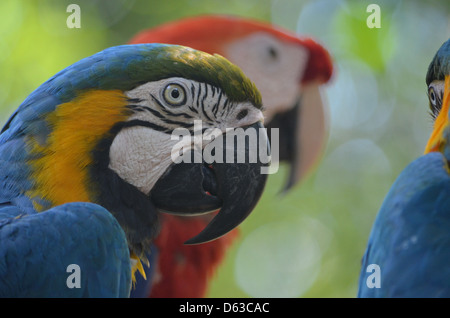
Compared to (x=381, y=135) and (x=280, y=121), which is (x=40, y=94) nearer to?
(x=280, y=121)

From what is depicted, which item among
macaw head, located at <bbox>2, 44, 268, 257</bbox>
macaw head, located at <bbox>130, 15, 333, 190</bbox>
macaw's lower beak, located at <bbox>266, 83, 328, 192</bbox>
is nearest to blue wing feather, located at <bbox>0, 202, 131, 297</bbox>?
macaw head, located at <bbox>2, 44, 268, 257</bbox>

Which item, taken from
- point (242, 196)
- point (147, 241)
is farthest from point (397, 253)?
point (147, 241)

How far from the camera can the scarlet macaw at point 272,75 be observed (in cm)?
318

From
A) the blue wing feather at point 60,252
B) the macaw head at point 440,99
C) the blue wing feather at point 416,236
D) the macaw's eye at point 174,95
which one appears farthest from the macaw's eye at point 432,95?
the blue wing feather at point 60,252

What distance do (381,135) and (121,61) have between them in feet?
15.3

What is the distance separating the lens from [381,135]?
234 inches

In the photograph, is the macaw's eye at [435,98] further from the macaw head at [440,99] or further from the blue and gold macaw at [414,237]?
the blue and gold macaw at [414,237]

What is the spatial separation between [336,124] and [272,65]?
9.08ft

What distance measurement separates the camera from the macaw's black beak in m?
1.69

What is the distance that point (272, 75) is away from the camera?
356 cm

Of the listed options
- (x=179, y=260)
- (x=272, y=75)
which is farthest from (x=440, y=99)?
(x=272, y=75)

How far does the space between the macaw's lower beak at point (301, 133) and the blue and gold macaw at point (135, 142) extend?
1.82 m

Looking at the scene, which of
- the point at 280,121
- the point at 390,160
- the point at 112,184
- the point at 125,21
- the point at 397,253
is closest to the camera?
the point at 397,253

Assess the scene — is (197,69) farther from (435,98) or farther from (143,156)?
(435,98)
